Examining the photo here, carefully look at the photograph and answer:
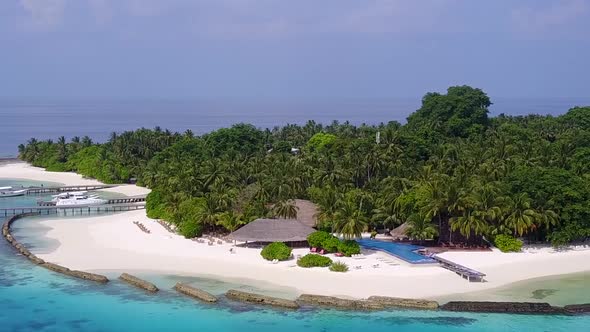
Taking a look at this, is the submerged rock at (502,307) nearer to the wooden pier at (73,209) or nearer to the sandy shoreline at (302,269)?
the sandy shoreline at (302,269)

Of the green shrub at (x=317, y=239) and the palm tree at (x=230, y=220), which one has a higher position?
the palm tree at (x=230, y=220)

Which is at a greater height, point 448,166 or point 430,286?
point 448,166

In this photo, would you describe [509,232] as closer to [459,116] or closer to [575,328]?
[575,328]

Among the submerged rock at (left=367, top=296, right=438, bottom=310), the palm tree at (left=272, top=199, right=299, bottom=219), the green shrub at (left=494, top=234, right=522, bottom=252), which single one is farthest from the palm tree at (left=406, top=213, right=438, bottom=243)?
the submerged rock at (left=367, top=296, right=438, bottom=310)

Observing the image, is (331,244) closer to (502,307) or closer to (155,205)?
(502,307)

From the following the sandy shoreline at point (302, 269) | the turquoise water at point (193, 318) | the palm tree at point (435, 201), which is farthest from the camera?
the palm tree at point (435, 201)

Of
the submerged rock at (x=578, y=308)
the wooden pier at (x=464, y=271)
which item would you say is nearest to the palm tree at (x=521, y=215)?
the wooden pier at (x=464, y=271)

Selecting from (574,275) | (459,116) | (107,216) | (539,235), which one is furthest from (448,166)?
(459,116)
